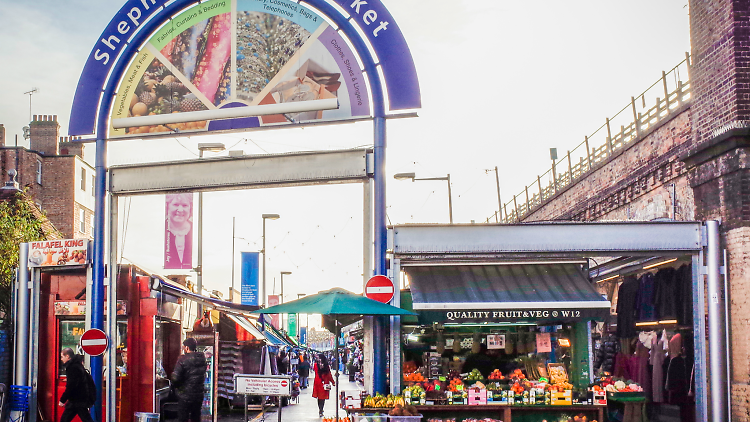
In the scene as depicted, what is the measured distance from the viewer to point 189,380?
45.4 ft

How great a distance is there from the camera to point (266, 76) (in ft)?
48.7

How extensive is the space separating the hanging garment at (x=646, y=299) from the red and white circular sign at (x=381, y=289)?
5.79m

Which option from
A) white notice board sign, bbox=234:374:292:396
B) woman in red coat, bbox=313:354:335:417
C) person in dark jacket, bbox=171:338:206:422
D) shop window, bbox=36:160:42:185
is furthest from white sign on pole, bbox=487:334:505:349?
shop window, bbox=36:160:42:185

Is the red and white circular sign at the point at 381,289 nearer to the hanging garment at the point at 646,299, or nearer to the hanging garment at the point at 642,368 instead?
the hanging garment at the point at 646,299

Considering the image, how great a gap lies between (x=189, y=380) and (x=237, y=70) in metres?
6.38

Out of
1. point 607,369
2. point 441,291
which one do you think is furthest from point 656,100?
point 441,291

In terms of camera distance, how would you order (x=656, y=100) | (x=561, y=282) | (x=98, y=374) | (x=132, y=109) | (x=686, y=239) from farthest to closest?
(x=656, y=100) → (x=132, y=109) → (x=98, y=374) → (x=561, y=282) → (x=686, y=239)

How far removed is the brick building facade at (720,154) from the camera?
41.0 feet

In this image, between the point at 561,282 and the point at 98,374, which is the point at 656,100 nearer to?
the point at 561,282

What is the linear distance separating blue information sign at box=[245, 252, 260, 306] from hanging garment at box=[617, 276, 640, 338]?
14.5m

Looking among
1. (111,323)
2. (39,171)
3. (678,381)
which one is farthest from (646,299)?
(39,171)

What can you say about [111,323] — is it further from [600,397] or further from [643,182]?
[643,182]

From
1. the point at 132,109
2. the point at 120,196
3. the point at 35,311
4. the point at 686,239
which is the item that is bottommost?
the point at 35,311

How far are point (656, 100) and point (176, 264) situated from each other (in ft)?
48.8
